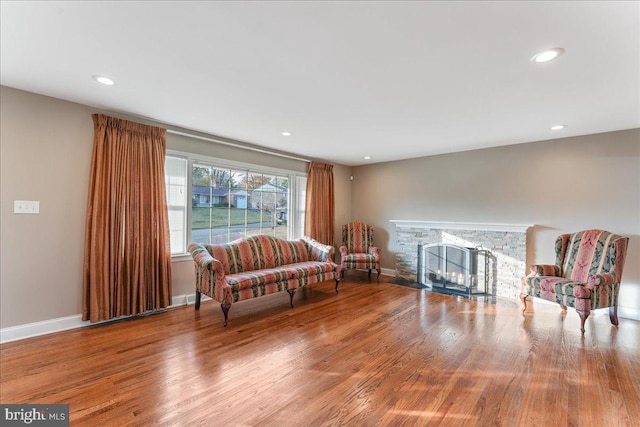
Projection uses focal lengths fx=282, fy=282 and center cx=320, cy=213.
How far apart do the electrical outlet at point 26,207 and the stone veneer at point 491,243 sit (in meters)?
5.26

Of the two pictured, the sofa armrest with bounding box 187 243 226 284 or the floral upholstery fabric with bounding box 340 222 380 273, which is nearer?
the sofa armrest with bounding box 187 243 226 284

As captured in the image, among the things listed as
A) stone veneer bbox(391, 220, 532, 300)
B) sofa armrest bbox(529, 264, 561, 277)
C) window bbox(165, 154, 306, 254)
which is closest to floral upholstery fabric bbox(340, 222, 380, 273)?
stone veneer bbox(391, 220, 532, 300)

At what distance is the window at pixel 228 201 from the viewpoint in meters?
3.86

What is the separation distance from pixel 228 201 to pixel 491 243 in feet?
14.0

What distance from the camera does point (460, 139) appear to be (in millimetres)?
4176

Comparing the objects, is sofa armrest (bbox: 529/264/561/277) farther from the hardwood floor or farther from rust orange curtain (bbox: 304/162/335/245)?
rust orange curtain (bbox: 304/162/335/245)

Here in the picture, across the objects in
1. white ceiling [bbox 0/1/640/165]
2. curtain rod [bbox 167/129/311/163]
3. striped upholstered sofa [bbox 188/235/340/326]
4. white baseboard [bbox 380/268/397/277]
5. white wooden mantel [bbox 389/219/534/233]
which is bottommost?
white baseboard [bbox 380/268/397/277]

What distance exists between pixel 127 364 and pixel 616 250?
5093 millimetres

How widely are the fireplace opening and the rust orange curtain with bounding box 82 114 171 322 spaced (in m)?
4.20

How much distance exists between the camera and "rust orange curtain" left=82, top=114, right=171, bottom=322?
119 inches

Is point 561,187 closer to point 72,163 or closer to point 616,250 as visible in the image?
point 616,250

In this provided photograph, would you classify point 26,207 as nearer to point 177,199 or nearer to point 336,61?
point 177,199

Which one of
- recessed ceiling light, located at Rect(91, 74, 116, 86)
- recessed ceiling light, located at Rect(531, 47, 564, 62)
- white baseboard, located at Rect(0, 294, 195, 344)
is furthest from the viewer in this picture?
white baseboard, located at Rect(0, 294, 195, 344)

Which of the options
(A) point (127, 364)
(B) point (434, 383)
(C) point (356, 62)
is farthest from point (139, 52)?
(B) point (434, 383)
